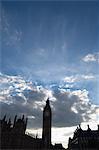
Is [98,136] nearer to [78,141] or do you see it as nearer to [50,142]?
[78,141]

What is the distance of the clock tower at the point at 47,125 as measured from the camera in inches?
3049

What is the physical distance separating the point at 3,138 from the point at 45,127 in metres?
23.3

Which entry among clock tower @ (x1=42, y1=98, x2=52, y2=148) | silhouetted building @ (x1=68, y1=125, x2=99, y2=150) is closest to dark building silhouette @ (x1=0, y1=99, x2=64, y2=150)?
clock tower @ (x1=42, y1=98, x2=52, y2=148)

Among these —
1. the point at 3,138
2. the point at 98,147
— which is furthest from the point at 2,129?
the point at 98,147

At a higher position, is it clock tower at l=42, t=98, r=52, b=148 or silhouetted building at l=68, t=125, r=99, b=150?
clock tower at l=42, t=98, r=52, b=148

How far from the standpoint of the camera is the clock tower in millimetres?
77438

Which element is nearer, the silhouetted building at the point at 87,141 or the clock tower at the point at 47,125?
the silhouetted building at the point at 87,141

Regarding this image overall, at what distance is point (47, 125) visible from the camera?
81.8 metres

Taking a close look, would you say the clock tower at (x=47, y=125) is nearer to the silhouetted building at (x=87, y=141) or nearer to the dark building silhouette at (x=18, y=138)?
the dark building silhouette at (x=18, y=138)

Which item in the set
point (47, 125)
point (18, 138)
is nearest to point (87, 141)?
point (47, 125)

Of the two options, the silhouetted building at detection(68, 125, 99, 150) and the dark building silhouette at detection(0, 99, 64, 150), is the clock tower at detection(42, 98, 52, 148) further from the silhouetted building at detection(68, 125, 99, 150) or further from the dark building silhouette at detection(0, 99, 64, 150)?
the silhouetted building at detection(68, 125, 99, 150)

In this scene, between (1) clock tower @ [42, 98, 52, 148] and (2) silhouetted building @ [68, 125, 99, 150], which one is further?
(1) clock tower @ [42, 98, 52, 148]

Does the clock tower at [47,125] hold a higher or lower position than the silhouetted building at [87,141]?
higher

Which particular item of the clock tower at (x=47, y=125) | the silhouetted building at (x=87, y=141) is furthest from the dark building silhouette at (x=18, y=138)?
the silhouetted building at (x=87, y=141)
